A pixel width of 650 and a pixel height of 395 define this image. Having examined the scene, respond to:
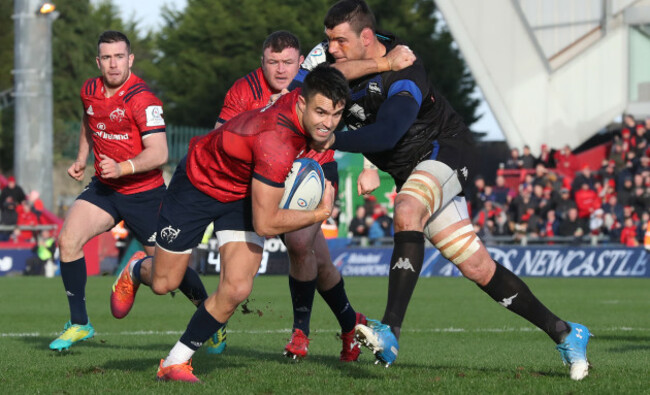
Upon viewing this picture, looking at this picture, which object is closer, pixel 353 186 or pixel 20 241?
pixel 20 241

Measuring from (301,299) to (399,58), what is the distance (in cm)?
223

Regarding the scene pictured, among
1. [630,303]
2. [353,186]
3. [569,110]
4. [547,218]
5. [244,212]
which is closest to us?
[244,212]

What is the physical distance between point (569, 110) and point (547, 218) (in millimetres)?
10121

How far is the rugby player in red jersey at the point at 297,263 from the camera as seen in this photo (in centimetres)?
844

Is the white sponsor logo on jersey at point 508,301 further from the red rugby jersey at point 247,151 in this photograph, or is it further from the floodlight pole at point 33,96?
the floodlight pole at point 33,96

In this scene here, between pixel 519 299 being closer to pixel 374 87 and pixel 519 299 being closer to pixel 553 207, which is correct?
pixel 374 87

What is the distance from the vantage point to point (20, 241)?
25953mm

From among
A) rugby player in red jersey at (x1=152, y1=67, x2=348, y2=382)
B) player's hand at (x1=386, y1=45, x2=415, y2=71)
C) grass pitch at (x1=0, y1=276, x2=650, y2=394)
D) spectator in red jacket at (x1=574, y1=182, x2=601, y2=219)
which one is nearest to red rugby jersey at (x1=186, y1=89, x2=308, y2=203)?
rugby player in red jersey at (x1=152, y1=67, x2=348, y2=382)

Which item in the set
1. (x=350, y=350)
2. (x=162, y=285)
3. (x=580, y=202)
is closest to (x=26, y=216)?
(x=580, y=202)

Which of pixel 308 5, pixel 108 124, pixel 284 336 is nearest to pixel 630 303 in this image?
pixel 284 336

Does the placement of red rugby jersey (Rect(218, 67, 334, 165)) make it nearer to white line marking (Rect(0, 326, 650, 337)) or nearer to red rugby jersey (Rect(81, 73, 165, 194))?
red rugby jersey (Rect(81, 73, 165, 194))

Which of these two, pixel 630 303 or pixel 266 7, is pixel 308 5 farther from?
pixel 630 303

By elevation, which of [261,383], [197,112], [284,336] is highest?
[261,383]

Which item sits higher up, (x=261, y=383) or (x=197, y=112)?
(x=261, y=383)
